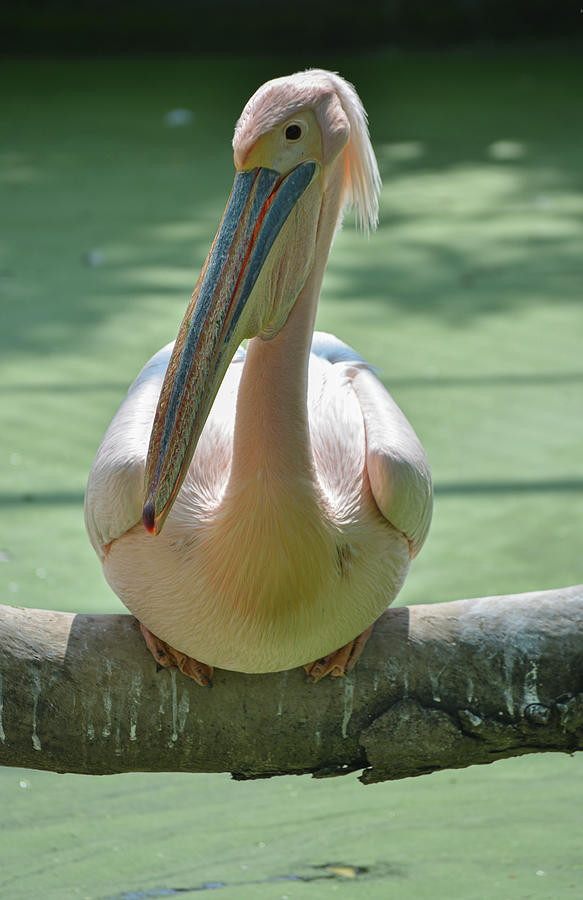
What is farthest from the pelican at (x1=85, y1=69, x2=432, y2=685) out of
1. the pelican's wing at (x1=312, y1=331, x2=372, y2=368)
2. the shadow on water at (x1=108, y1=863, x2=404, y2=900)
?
the shadow on water at (x1=108, y1=863, x2=404, y2=900)

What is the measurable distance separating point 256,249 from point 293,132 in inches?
6.3

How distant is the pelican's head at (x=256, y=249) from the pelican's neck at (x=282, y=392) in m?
0.02

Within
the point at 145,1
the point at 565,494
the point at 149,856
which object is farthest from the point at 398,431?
the point at 145,1

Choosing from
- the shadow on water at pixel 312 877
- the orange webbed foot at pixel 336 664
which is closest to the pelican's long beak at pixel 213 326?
the orange webbed foot at pixel 336 664

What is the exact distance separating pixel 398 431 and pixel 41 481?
1691 mm

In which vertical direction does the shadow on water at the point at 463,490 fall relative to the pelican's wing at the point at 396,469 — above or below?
below

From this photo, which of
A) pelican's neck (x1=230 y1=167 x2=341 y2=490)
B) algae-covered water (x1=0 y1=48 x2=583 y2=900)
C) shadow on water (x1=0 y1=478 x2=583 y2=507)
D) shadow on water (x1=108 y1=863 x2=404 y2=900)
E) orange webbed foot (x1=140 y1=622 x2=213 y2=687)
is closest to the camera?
pelican's neck (x1=230 y1=167 x2=341 y2=490)

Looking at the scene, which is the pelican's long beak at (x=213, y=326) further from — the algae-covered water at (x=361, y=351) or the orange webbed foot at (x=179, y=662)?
the algae-covered water at (x=361, y=351)

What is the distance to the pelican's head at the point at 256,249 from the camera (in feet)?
4.85

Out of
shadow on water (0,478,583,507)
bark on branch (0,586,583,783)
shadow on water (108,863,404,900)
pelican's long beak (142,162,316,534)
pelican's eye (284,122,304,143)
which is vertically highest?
pelican's eye (284,122,304,143)

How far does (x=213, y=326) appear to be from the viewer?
4.97 feet

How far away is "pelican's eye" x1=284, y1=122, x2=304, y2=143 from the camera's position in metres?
1.55

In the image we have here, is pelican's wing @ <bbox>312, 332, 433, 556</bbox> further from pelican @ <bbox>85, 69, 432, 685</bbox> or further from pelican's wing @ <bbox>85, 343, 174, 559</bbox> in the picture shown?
pelican's wing @ <bbox>85, 343, 174, 559</bbox>

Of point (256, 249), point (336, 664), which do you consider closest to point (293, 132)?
point (256, 249)
